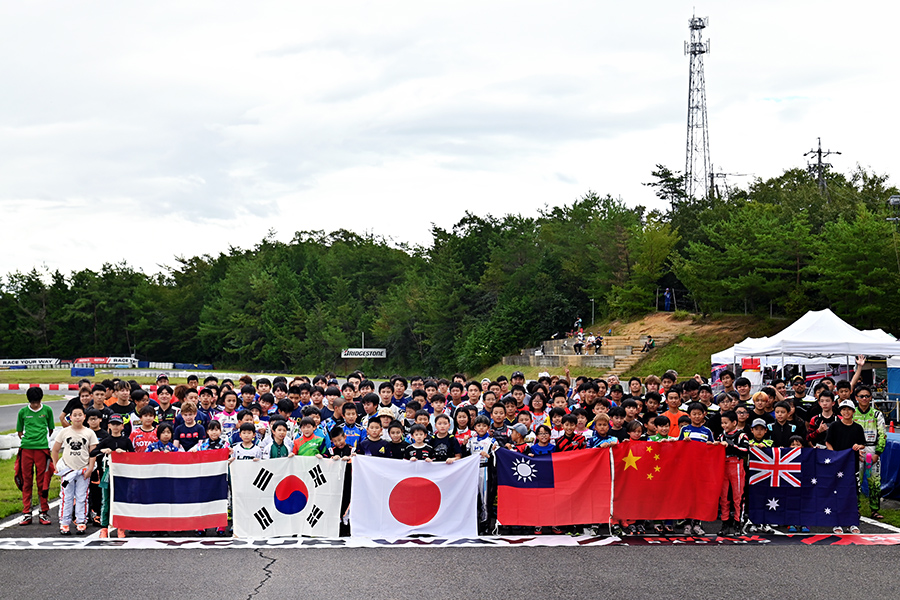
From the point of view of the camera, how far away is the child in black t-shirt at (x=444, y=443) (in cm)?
965

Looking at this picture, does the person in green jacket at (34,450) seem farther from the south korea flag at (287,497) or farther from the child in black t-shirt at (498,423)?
the child in black t-shirt at (498,423)

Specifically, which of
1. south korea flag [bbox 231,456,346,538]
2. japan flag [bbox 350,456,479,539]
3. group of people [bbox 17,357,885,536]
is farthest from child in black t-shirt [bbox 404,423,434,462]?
south korea flag [bbox 231,456,346,538]

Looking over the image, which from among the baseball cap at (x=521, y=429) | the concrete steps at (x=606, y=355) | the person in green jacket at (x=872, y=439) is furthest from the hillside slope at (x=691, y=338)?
the baseball cap at (x=521, y=429)

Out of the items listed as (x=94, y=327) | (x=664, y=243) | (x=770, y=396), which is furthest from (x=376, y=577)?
(x=94, y=327)

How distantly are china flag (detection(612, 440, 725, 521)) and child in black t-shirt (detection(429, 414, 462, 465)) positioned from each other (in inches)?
73.8

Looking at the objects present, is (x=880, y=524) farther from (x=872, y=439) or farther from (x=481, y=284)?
(x=481, y=284)

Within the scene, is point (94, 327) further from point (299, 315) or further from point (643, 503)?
point (643, 503)

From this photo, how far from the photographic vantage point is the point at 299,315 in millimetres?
90188

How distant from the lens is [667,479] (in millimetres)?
9531

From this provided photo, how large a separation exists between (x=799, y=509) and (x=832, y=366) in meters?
21.9

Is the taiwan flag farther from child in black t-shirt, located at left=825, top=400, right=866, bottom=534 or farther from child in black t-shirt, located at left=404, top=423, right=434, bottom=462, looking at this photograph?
child in black t-shirt, located at left=825, top=400, right=866, bottom=534

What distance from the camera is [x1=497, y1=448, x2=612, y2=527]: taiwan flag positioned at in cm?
946

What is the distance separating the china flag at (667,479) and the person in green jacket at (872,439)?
2.32 metres

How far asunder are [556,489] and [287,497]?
312 centimetres
